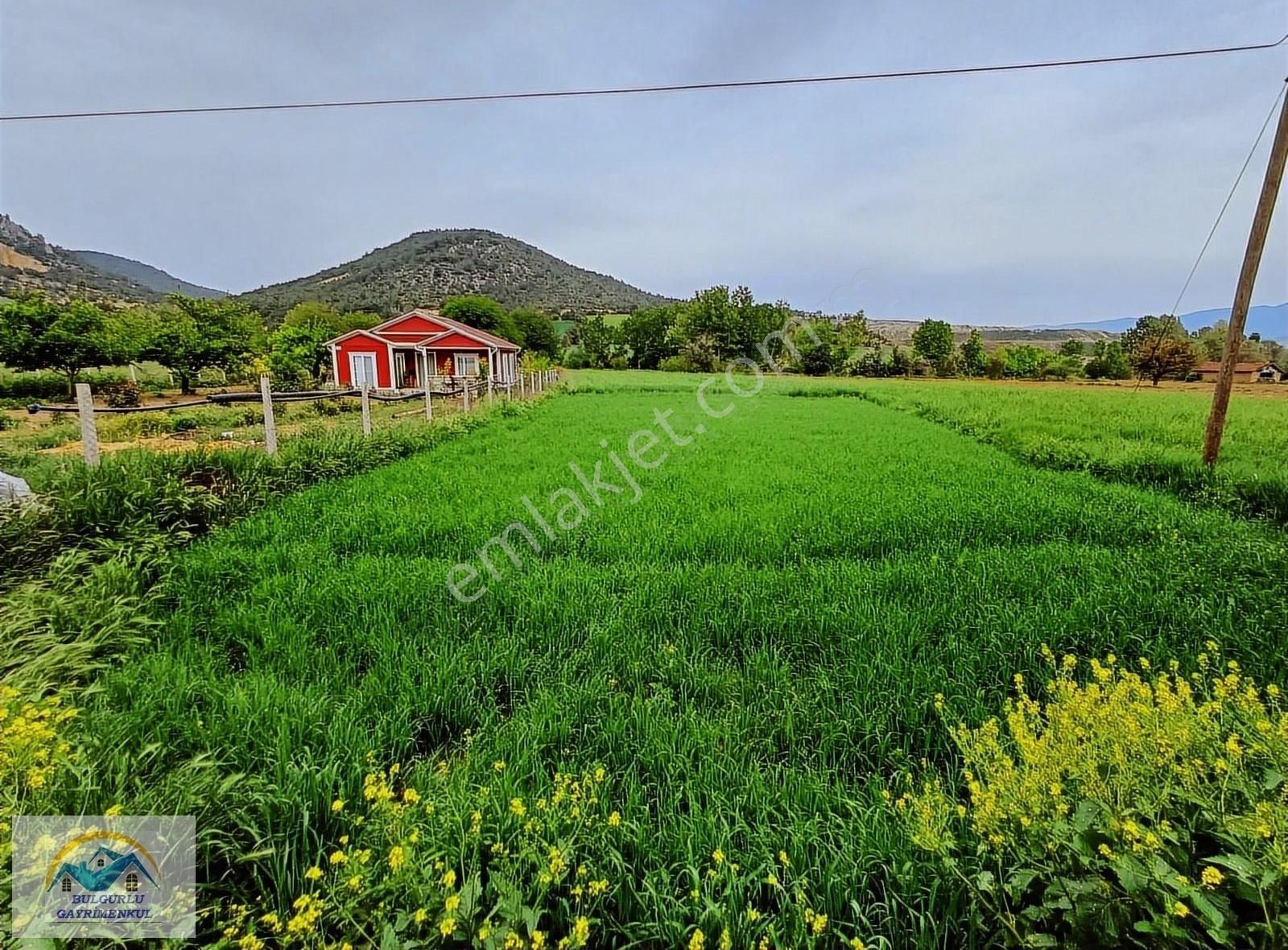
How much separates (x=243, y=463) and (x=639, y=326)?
140 ft

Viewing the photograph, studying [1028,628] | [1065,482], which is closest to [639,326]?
[1065,482]

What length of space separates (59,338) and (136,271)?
60.5 m

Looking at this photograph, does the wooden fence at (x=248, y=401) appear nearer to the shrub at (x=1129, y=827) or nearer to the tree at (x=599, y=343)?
the shrub at (x=1129, y=827)

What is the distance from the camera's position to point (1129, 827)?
1178mm

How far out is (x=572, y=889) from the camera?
4.43 ft

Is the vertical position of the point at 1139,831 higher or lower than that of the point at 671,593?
higher

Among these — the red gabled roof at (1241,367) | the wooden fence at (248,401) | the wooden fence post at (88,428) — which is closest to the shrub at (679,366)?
the red gabled roof at (1241,367)

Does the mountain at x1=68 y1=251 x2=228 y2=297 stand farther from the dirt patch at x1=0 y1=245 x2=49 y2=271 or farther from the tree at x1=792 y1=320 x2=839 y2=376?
the tree at x1=792 y1=320 x2=839 y2=376

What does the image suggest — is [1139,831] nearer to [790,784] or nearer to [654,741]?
[790,784]

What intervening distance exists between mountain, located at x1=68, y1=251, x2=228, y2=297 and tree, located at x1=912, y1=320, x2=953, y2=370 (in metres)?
57.3

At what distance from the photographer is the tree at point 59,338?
1688 cm

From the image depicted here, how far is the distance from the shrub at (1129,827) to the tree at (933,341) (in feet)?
138

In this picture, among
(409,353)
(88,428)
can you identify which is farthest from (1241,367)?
(409,353)

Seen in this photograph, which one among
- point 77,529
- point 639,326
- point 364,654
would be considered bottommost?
point 364,654
